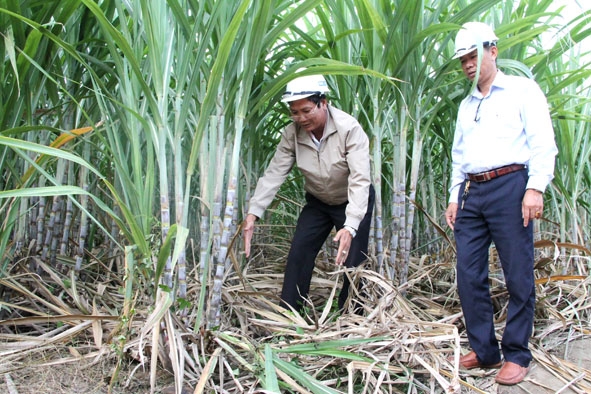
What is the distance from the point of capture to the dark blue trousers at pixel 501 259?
1.80 metres

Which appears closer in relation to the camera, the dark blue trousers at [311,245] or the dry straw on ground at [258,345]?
the dry straw on ground at [258,345]

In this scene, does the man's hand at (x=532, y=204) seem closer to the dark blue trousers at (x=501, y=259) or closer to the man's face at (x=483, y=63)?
the dark blue trousers at (x=501, y=259)

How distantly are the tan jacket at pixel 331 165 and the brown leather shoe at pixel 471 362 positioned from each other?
60cm

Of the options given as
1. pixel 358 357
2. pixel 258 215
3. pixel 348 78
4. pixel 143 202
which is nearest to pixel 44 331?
pixel 143 202

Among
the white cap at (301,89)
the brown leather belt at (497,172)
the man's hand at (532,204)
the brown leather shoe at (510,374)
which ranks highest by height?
the white cap at (301,89)

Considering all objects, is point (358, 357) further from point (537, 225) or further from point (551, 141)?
point (537, 225)

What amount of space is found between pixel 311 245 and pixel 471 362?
786mm

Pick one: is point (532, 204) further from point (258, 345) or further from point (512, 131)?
Answer: point (258, 345)

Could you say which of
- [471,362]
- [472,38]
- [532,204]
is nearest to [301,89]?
[472,38]

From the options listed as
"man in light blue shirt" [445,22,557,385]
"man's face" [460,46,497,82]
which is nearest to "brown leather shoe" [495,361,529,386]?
"man in light blue shirt" [445,22,557,385]

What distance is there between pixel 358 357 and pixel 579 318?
1.19 m

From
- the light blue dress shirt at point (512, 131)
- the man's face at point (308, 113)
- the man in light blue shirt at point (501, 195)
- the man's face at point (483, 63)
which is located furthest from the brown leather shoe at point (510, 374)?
the man's face at point (308, 113)

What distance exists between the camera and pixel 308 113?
2.10 m

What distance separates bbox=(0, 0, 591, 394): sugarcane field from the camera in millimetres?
1573
